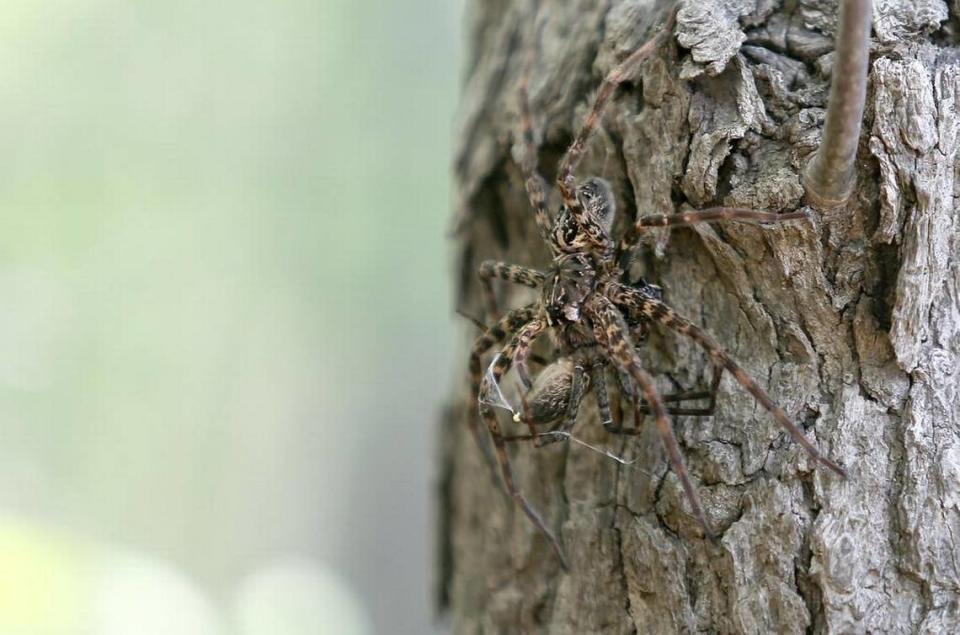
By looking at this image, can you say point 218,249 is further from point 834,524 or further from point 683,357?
point 834,524

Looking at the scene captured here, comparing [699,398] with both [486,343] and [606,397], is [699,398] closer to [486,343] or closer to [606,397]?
[606,397]

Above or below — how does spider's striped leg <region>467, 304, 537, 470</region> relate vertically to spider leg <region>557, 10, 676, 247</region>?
below

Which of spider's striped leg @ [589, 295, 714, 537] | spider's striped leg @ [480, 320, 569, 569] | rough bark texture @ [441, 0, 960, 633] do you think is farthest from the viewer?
spider's striped leg @ [480, 320, 569, 569]

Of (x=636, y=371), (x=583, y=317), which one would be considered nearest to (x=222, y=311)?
(x=583, y=317)

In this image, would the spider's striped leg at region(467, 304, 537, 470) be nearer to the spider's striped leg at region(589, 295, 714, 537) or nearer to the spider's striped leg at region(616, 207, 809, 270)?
the spider's striped leg at region(589, 295, 714, 537)

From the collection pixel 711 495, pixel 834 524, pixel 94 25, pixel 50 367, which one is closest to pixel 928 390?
pixel 834 524

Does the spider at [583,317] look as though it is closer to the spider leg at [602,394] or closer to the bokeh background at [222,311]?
the spider leg at [602,394]

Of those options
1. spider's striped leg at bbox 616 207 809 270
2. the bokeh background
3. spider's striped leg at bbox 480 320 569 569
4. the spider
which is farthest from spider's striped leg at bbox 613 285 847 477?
the bokeh background
